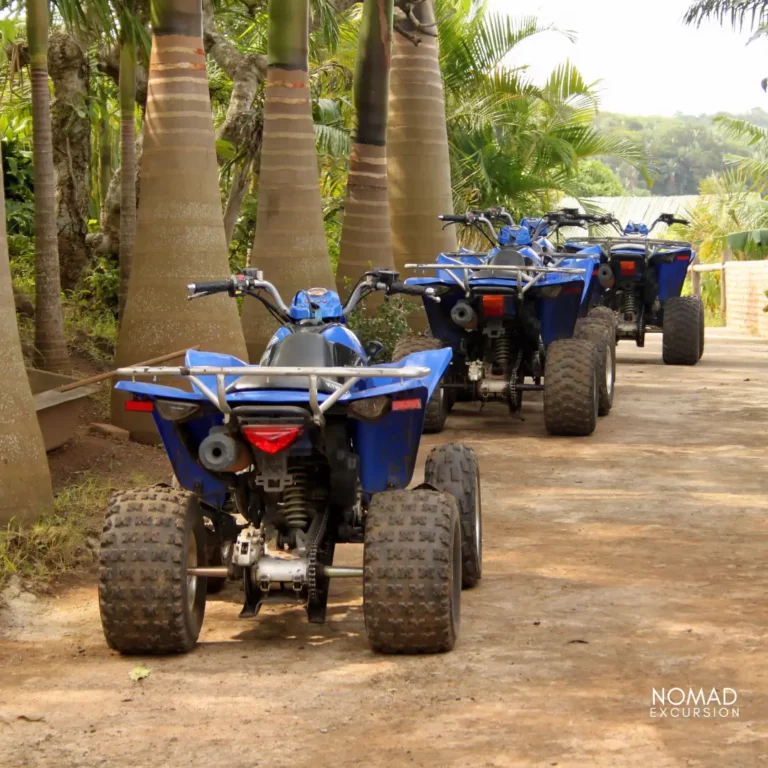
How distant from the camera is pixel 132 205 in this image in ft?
44.4

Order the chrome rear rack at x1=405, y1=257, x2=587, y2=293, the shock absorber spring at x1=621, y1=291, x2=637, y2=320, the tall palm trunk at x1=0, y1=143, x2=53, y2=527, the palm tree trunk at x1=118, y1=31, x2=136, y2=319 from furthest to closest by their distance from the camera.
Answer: the shock absorber spring at x1=621, y1=291, x2=637, y2=320 < the palm tree trunk at x1=118, y1=31, x2=136, y2=319 < the chrome rear rack at x1=405, y1=257, x2=587, y2=293 < the tall palm trunk at x1=0, y1=143, x2=53, y2=527

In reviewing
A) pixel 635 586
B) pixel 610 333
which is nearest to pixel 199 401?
pixel 635 586

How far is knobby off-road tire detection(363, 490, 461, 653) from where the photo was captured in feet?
16.3

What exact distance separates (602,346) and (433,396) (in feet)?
5.92

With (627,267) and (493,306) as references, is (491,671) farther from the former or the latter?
(627,267)

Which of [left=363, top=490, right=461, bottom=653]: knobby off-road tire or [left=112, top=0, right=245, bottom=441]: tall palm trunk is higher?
[left=112, top=0, right=245, bottom=441]: tall palm trunk

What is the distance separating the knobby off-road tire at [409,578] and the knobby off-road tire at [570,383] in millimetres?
5555

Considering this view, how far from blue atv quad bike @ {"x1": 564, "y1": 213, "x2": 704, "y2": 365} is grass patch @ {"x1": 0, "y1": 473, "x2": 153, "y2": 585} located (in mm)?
9874

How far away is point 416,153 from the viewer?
15844 mm

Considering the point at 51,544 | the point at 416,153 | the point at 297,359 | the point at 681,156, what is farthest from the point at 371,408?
the point at 681,156

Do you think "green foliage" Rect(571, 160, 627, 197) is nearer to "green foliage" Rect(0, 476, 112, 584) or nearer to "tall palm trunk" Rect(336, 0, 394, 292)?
"tall palm trunk" Rect(336, 0, 394, 292)

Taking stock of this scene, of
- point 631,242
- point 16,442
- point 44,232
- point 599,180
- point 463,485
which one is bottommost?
point 463,485

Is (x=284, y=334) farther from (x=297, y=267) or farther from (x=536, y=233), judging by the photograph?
(x=536, y=233)

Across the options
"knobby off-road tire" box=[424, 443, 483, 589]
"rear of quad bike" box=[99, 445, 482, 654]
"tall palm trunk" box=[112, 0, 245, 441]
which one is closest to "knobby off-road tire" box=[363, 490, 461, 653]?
"rear of quad bike" box=[99, 445, 482, 654]
